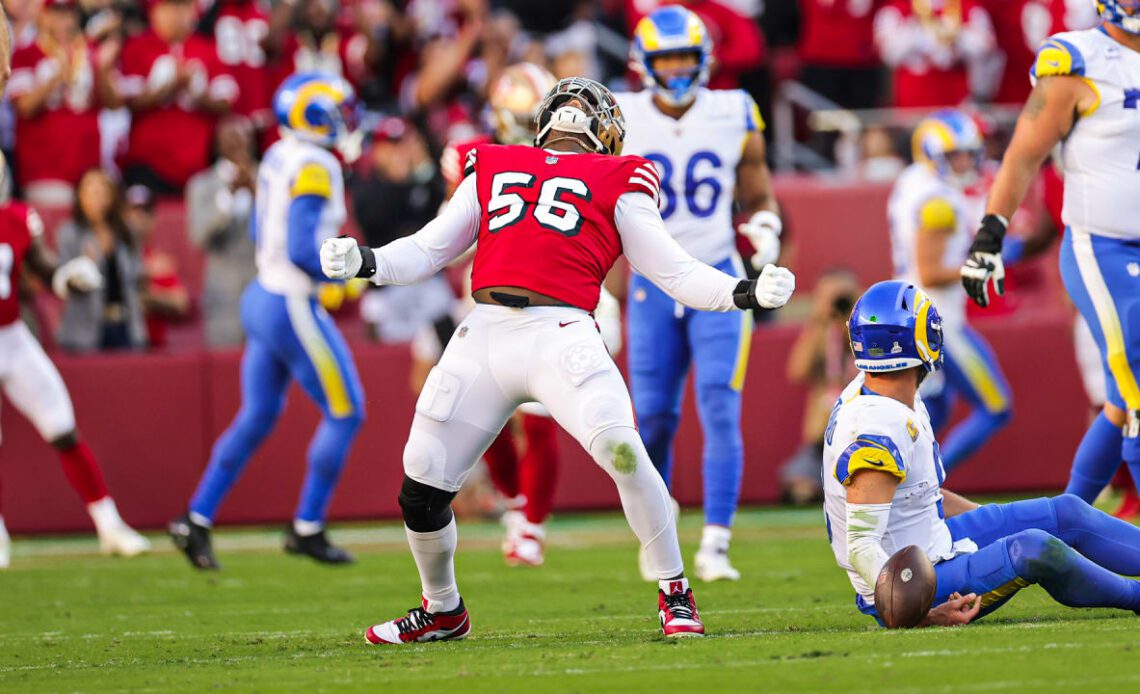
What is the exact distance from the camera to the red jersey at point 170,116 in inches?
527

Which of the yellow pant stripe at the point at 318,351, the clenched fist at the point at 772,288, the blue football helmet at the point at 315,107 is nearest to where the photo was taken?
the clenched fist at the point at 772,288

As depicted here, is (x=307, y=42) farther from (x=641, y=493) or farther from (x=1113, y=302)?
(x=641, y=493)

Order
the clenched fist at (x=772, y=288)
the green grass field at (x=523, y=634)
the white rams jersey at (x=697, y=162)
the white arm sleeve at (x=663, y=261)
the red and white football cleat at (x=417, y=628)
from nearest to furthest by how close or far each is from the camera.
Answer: the green grass field at (x=523, y=634) < the clenched fist at (x=772, y=288) < the white arm sleeve at (x=663, y=261) < the red and white football cleat at (x=417, y=628) < the white rams jersey at (x=697, y=162)

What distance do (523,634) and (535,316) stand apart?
3.79ft

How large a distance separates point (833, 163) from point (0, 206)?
7633 mm

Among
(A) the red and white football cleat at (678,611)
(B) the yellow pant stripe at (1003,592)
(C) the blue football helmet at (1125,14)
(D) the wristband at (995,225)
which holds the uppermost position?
(C) the blue football helmet at (1125,14)

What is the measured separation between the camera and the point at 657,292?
773 centimetres

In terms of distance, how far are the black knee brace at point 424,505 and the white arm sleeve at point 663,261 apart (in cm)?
96

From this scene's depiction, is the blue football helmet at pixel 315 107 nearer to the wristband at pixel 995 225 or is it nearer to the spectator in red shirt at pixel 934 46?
the wristband at pixel 995 225

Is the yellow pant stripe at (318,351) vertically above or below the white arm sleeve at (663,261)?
below

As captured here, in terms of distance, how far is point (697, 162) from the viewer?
7828 millimetres

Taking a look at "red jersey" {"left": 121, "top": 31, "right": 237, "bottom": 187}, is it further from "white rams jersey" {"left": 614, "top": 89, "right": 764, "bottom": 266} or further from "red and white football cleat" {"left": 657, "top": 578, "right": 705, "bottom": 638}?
"red and white football cleat" {"left": 657, "top": 578, "right": 705, "bottom": 638}

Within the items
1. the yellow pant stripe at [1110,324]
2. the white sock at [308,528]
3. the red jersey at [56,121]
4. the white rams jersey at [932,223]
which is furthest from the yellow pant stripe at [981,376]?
the red jersey at [56,121]

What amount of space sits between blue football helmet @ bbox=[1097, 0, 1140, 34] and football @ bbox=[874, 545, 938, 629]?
8.59 feet
